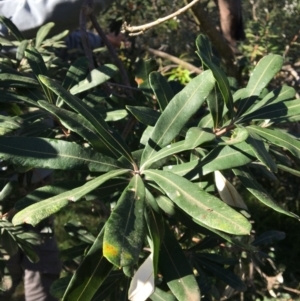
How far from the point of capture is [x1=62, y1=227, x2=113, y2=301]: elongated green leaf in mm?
918

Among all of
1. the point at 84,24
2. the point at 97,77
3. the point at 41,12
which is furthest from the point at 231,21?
the point at 97,77

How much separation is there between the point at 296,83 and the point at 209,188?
4.35ft

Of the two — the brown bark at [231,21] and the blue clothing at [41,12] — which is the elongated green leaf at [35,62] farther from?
the brown bark at [231,21]

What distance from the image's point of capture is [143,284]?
977mm

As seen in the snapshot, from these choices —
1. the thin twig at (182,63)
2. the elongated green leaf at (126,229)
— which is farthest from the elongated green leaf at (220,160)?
the thin twig at (182,63)

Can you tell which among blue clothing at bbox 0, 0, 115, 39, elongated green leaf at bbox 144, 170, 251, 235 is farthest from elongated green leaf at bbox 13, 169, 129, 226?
blue clothing at bbox 0, 0, 115, 39

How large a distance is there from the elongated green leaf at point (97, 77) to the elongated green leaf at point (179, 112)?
0.28 meters

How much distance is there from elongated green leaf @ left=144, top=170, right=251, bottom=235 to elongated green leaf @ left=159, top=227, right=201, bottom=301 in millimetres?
178

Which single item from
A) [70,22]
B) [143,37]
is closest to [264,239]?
[70,22]

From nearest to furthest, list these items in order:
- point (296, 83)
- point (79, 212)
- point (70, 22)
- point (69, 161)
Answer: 1. point (69, 161)
2. point (70, 22)
3. point (296, 83)
4. point (79, 212)

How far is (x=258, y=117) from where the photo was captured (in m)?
1.13

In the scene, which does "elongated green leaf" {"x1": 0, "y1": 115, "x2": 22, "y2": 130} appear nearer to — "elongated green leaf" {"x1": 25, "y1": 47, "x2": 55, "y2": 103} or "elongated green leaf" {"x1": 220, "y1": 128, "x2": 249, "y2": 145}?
"elongated green leaf" {"x1": 25, "y1": 47, "x2": 55, "y2": 103}

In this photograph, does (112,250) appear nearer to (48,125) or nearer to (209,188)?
(209,188)

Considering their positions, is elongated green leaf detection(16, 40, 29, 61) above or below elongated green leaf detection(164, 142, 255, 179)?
above
